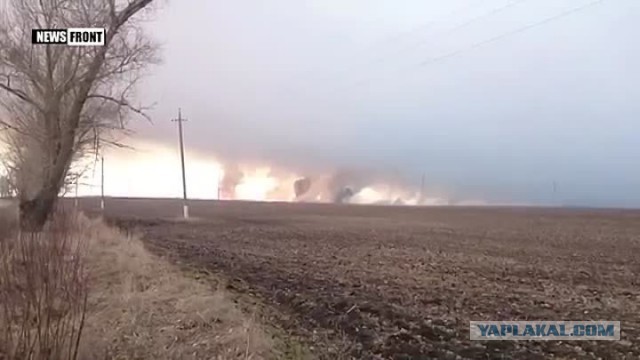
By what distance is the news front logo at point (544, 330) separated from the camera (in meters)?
9.31

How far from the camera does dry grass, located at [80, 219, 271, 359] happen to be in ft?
25.1

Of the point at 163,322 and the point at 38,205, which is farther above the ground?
the point at 38,205

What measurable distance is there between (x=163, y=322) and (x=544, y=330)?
18.7 feet

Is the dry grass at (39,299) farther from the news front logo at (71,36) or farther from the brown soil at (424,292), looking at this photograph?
the news front logo at (71,36)

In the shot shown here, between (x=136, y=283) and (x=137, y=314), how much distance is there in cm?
338

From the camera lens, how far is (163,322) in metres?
9.18

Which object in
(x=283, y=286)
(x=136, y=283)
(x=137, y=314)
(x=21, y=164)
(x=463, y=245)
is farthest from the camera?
(x=463, y=245)

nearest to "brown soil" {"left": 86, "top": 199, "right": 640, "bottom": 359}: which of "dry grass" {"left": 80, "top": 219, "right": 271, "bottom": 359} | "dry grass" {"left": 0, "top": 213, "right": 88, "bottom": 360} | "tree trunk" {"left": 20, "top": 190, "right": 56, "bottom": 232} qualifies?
"dry grass" {"left": 80, "top": 219, "right": 271, "bottom": 359}

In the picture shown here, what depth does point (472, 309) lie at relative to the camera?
37.5ft

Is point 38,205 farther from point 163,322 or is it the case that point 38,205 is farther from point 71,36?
point 163,322

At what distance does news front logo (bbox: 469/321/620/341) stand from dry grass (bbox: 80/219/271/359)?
335 cm

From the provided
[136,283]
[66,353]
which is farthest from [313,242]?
[66,353]

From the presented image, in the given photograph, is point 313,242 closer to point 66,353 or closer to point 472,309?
point 472,309

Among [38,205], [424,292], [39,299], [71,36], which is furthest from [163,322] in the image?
[38,205]
